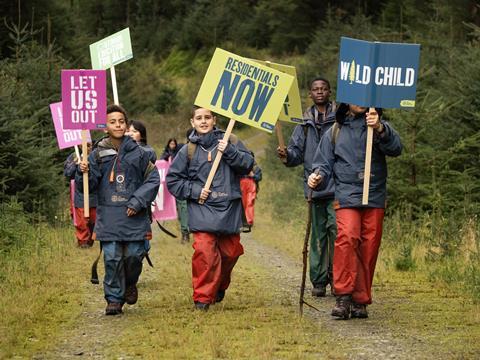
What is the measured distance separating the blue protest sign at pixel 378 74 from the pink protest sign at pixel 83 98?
2680mm

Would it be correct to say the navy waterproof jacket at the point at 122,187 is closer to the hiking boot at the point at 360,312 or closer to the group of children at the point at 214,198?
the group of children at the point at 214,198

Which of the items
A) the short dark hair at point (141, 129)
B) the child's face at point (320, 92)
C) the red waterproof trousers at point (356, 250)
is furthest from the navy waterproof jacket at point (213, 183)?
the short dark hair at point (141, 129)

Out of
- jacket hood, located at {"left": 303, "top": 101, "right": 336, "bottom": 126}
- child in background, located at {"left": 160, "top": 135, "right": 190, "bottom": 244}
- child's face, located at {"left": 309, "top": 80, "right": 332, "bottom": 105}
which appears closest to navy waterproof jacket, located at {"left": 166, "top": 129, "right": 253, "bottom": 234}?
jacket hood, located at {"left": 303, "top": 101, "right": 336, "bottom": 126}

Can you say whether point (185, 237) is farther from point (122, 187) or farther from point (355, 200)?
point (355, 200)

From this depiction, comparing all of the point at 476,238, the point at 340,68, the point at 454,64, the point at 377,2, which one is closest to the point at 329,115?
the point at 340,68

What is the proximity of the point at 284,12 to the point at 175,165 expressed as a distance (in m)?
54.7

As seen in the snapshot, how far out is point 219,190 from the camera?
31.5 ft

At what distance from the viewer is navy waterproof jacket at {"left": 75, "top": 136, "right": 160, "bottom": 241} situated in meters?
9.41

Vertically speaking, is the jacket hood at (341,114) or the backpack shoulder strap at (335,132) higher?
the jacket hood at (341,114)

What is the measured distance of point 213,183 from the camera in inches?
379

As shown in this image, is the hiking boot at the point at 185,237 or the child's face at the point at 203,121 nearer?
the child's face at the point at 203,121

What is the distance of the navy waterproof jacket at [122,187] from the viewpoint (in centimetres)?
941

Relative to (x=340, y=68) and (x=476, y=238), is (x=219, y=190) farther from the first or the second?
(x=476, y=238)

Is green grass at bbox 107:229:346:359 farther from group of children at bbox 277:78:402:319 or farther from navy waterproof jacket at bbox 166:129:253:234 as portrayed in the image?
navy waterproof jacket at bbox 166:129:253:234
